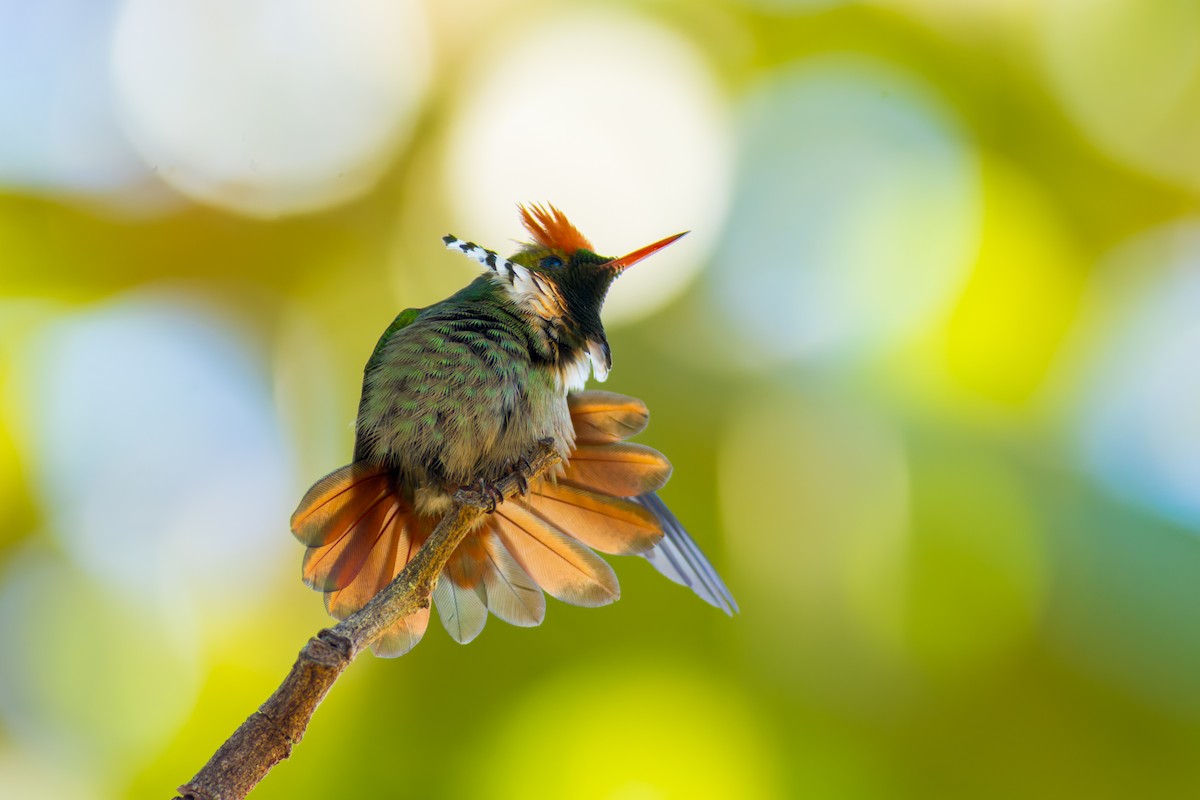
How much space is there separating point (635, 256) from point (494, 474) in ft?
1.97

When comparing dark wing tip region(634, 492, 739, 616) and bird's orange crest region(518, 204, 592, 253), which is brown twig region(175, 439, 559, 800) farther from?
bird's orange crest region(518, 204, 592, 253)

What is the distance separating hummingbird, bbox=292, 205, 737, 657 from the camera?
176 centimetres

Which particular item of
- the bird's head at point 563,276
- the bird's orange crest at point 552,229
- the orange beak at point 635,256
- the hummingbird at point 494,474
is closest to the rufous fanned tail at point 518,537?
the hummingbird at point 494,474

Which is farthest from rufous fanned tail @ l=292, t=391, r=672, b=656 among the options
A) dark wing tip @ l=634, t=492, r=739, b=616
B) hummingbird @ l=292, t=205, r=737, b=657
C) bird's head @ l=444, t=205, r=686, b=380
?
bird's head @ l=444, t=205, r=686, b=380

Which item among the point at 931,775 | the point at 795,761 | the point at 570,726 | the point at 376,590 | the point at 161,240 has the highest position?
the point at 161,240

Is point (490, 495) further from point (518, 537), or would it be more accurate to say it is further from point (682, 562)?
point (682, 562)

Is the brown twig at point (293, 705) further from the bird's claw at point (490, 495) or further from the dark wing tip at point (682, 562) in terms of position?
the dark wing tip at point (682, 562)

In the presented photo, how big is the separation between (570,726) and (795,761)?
0.62m

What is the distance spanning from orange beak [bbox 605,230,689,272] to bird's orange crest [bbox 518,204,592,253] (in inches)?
4.6

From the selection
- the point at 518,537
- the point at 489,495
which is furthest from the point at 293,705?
the point at 518,537

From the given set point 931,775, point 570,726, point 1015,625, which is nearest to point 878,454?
point 1015,625

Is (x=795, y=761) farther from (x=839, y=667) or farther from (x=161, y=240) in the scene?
(x=161, y=240)

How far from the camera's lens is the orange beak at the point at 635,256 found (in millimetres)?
2084

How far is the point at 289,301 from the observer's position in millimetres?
3547
